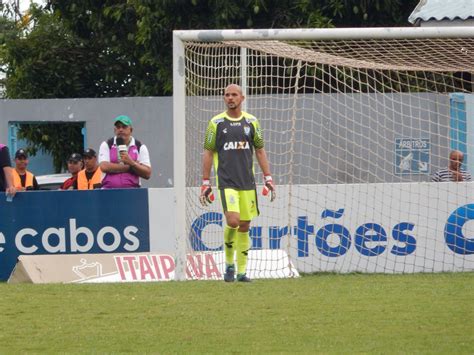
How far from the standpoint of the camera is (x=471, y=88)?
17906mm

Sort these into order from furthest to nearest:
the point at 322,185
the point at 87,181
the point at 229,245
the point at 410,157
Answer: the point at 410,157 → the point at 87,181 → the point at 322,185 → the point at 229,245

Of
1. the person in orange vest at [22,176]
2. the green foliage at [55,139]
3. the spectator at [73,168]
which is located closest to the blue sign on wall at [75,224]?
the spectator at [73,168]

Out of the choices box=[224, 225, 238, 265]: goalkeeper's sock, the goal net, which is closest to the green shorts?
box=[224, 225, 238, 265]: goalkeeper's sock

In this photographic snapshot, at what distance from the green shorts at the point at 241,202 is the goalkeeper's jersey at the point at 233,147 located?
0.06 metres

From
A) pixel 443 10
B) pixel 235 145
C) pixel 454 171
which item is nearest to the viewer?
pixel 235 145

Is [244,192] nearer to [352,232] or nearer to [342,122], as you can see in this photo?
[352,232]

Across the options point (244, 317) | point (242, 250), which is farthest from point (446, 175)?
point (244, 317)

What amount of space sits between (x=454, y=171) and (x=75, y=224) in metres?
4.58

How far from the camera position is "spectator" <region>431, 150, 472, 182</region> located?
48.1 ft

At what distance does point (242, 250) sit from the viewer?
1219 cm

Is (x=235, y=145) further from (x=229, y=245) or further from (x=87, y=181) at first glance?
(x=87, y=181)

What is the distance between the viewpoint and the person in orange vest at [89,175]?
15.4m

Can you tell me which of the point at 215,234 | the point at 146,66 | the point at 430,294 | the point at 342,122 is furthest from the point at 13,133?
the point at 430,294

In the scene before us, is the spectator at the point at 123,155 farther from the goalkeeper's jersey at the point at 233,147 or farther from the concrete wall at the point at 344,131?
the goalkeeper's jersey at the point at 233,147
